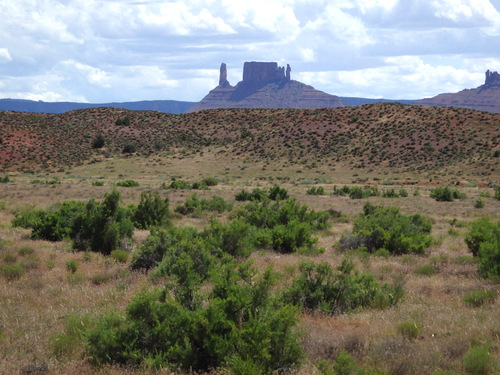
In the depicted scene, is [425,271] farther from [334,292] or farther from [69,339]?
[69,339]

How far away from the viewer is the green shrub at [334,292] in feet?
28.0

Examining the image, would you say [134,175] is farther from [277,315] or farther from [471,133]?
[277,315]

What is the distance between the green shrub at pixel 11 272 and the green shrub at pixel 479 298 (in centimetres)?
876

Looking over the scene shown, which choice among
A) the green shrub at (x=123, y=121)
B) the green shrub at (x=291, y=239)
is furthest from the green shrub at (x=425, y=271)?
the green shrub at (x=123, y=121)

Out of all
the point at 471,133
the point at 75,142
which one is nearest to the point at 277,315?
the point at 471,133

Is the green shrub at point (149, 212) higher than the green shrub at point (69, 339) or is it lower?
lower

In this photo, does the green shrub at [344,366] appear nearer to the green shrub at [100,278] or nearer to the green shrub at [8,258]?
the green shrub at [100,278]

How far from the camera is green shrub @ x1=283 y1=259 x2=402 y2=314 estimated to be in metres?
8.54

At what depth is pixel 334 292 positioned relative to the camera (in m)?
8.74

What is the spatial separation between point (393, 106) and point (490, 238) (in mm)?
75707

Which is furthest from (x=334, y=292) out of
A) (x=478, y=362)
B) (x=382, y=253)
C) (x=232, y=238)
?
(x=382, y=253)

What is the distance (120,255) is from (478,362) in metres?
9.21

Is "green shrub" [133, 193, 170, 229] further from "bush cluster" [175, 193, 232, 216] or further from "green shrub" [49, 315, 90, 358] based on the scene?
"green shrub" [49, 315, 90, 358]

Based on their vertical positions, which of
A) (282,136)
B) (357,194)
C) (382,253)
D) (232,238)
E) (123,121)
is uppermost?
(123,121)
